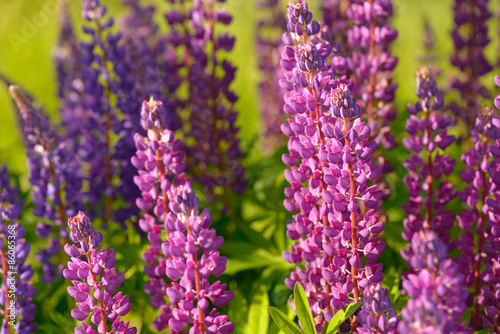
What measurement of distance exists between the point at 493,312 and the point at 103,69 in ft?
5.77

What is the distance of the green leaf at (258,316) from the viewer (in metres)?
1.73

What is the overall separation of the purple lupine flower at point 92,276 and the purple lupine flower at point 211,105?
112 cm

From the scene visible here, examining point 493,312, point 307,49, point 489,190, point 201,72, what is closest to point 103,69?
point 201,72

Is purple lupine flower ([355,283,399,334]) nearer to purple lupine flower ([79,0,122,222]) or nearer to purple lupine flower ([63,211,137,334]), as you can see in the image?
purple lupine flower ([63,211,137,334])

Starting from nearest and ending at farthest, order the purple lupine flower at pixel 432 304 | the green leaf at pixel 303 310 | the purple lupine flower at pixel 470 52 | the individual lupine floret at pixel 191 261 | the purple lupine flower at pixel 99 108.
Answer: the purple lupine flower at pixel 432 304
the individual lupine floret at pixel 191 261
the green leaf at pixel 303 310
the purple lupine flower at pixel 99 108
the purple lupine flower at pixel 470 52

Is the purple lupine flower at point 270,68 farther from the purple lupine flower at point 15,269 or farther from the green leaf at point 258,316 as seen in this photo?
the purple lupine flower at point 15,269

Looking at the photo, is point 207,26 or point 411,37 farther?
point 411,37

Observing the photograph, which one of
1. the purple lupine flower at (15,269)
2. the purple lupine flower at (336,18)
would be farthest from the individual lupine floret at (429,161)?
the purple lupine flower at (15,269)

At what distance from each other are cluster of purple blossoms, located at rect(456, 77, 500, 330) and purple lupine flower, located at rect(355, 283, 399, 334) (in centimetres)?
43

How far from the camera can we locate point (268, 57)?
12.5 ft

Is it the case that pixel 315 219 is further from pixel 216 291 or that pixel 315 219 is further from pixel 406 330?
pixel 406 330

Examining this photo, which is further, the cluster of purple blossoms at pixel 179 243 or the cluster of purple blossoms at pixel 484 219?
the cluster of purple blossoms at pixel 484 219

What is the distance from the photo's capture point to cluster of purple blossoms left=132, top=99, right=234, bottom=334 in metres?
1.34

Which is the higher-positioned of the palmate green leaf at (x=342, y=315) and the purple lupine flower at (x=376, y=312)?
the purple lupine flower at (x=376, y=312)
